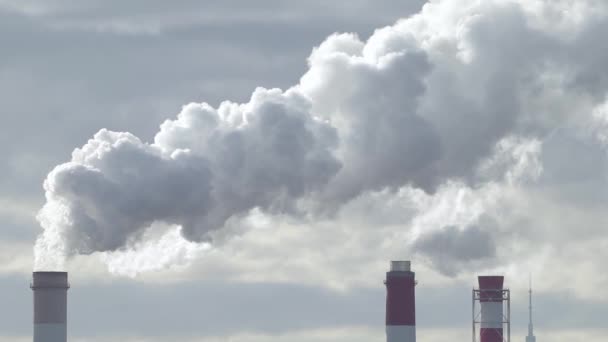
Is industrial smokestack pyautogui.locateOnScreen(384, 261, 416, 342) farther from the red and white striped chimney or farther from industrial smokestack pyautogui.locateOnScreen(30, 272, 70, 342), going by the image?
industrial smokestack pyautogui.locateOnScreen(30, 272, 70, 342)

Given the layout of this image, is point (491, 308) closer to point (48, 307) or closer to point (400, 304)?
point (400, 304)

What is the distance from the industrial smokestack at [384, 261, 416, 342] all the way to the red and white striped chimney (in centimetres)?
1118

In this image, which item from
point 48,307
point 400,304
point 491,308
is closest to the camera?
point 48,307

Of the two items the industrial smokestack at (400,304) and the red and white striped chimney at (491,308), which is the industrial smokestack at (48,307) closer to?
the industrial smokestack at (400,304)

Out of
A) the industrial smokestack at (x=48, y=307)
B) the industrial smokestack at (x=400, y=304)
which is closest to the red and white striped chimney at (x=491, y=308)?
the industrial smokestack at (x=400, y=304)

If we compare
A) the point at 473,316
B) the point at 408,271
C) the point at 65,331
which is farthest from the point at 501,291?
the point at 65,331

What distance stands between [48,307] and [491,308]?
43211mm

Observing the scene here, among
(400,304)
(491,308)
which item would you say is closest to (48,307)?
(400,304)

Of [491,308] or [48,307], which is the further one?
[491,308]

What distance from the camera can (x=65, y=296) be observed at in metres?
121

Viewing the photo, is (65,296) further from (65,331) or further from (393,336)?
(393,336)

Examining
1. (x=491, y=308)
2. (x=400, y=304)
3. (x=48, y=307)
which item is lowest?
(x=48, y=307)

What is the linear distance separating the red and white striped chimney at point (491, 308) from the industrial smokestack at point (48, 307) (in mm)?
41177

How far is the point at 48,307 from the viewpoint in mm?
119438
